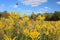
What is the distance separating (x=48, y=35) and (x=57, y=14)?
98.9 inches

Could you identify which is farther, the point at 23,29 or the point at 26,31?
the point at 23,29

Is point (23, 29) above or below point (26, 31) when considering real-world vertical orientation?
below

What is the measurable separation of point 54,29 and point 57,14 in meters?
2.59

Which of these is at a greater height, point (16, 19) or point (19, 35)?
point (16, 19)

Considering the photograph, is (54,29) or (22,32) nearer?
(22,32)

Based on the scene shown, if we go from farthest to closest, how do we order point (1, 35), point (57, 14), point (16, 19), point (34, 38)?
point (57, 14), point (1, 35), point (16, 19), point (34, 38)

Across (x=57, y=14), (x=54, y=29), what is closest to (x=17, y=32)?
(x=54, y=29)

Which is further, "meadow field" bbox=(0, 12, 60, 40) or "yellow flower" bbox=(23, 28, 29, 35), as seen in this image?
"meadow field" bbox=(0, 12, 60, 40)

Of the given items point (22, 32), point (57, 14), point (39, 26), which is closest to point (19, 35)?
point (22, 32)

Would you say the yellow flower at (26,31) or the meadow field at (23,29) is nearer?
the yellow flower at (26,31)

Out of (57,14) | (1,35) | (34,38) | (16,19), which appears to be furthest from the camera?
(57,14)

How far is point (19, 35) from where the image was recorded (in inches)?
253

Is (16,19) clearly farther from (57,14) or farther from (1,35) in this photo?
(57,14)

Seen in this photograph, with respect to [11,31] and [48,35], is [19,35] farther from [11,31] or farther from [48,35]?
[48,35]
